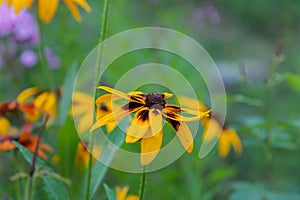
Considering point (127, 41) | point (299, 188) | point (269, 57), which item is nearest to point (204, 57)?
point (127, 41)

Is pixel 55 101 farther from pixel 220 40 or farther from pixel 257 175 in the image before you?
pixel 220 40

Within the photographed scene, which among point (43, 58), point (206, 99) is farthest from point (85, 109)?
point (206, 99)

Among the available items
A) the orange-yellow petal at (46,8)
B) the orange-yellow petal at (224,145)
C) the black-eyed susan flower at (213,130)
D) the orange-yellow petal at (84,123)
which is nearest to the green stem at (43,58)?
the orange-yellow petal at (46,8)

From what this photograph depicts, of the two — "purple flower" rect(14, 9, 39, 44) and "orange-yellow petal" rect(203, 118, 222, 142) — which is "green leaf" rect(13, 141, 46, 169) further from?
"purple flower" rect(14, 9, 39, 44)

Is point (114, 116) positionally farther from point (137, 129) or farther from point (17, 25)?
point (17, 25)

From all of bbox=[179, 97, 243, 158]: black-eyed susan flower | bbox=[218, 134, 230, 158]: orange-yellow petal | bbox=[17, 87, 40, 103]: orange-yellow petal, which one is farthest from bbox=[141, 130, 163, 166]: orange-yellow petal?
bbox=[218, 134, 230, 158]: orange-yellow petal

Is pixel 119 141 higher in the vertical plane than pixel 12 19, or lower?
lower
